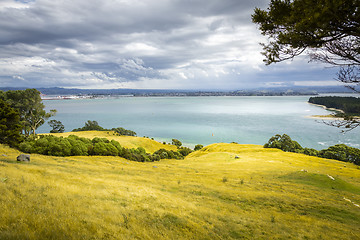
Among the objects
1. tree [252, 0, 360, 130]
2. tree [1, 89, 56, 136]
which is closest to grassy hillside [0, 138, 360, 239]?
tree [252, 0, 360, 130]

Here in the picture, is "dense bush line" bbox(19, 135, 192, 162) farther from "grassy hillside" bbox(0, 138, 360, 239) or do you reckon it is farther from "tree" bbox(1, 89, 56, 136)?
"tree" bbox(1, 89, 56, 136)

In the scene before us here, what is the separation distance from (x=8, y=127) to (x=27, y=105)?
26700 mm

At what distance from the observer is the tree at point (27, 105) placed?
51.2 meters

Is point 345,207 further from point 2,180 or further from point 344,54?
point 2,180

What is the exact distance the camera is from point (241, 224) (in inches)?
446

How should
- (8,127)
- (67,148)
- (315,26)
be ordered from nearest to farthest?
(315,26)
(8,127)
(67,148)

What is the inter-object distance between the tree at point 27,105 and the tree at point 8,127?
22368 millimetres

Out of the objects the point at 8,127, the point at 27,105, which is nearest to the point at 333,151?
the point at 8,127

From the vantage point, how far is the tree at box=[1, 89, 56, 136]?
51191mm

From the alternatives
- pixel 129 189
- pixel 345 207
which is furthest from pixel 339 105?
pixel 129 189

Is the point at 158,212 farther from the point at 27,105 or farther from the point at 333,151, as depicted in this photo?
the point at 333,151

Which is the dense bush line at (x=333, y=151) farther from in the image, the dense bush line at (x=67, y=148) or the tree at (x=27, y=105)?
the tree at (x=27, y=105)

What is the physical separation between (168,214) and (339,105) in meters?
220

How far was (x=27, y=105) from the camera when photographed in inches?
2071
